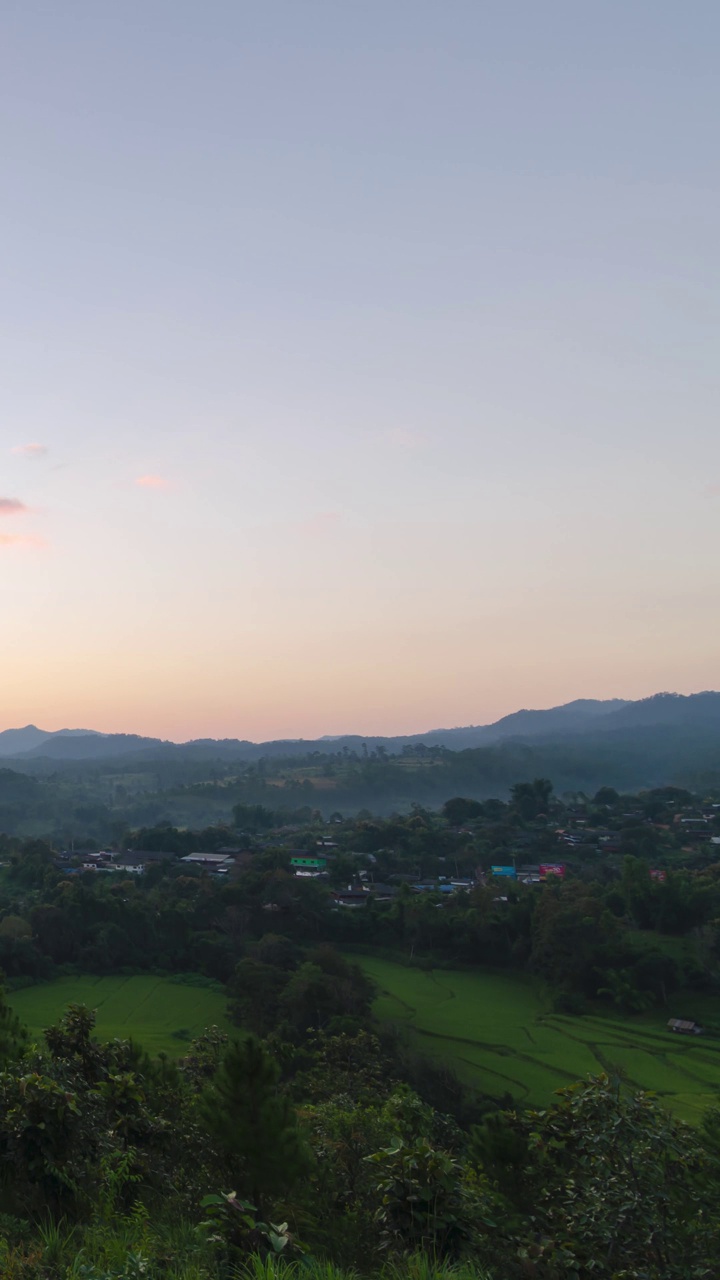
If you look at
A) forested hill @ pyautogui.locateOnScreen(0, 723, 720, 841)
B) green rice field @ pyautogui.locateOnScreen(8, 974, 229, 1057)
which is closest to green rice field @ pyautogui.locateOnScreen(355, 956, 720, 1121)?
green rice field @ pyautogui.locateOnScreen(8, 974, 229, 1057)

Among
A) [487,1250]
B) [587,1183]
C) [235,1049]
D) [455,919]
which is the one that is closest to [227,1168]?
[235,1049]

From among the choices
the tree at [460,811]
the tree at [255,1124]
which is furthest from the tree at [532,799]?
the tree at [255,1124]

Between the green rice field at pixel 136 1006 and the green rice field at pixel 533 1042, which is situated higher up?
the green rice field at pixel 136 1006

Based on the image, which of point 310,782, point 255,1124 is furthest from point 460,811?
point 255,1124

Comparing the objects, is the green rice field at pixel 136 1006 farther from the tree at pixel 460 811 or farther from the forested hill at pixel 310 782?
the forested hill at pixel 310 782

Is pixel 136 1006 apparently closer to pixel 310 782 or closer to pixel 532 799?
pixel 532 799

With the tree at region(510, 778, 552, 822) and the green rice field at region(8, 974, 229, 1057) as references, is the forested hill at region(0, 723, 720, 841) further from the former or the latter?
the green rice field at region(8, 974, 229, 1057)
